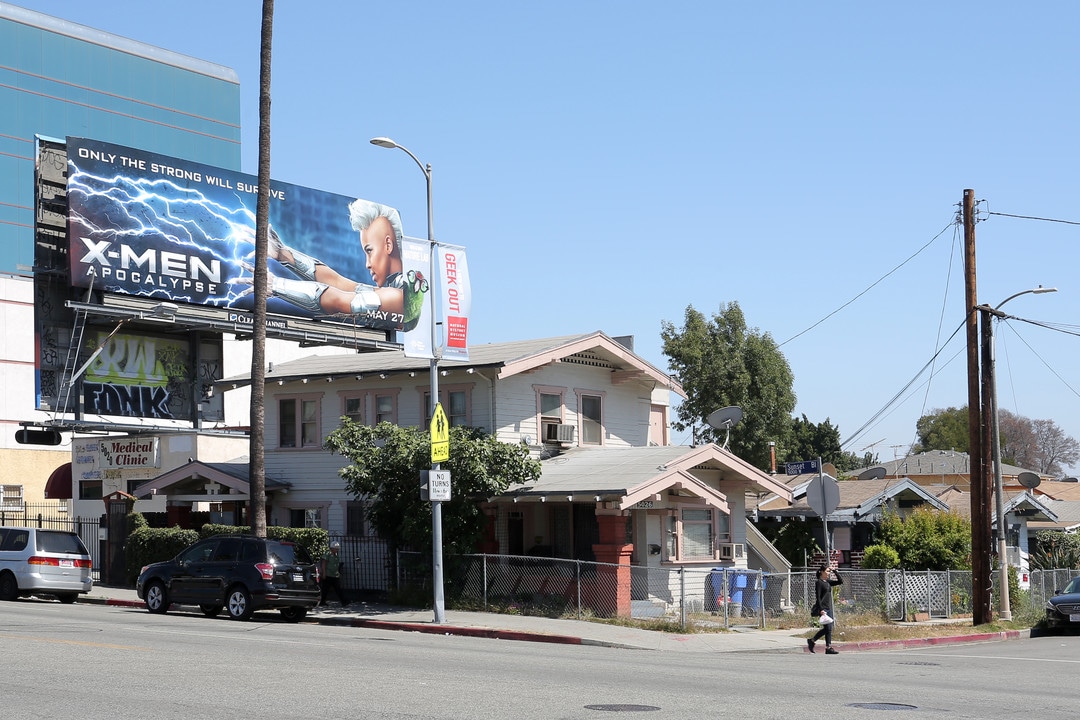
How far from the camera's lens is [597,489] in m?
27.4

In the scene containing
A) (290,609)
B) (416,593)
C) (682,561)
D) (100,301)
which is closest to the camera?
(290,609)

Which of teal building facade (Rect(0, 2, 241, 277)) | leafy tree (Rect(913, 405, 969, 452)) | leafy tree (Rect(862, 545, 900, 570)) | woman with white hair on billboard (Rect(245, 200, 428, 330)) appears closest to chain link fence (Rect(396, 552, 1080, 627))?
leafy tree (Rect(862, 545, 900, 570))

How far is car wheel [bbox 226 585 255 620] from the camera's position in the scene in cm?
2495

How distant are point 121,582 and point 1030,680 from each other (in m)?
25.0

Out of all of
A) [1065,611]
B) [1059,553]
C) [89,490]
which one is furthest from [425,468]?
[1059,553]

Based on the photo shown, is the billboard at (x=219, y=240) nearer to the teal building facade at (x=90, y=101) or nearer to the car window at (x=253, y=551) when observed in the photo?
the car window at (x=253, y=551)

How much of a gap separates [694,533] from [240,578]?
40.5 feet

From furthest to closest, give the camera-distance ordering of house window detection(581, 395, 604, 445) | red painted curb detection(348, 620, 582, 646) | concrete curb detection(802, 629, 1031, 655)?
house window detection(581, 395, 604, 445) → concrete curb detection(802, 629, 1031, 655) → red painted curb detection(348, 620, 582, 646)

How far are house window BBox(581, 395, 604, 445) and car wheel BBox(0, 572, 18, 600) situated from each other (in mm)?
15056

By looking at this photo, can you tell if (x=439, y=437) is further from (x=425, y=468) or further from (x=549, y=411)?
(x=549, y=411)

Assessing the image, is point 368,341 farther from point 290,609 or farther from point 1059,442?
point 1059,442

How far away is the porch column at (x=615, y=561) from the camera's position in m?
26.8

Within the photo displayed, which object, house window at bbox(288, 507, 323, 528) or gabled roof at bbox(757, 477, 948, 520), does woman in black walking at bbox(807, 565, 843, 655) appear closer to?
house window at bbox(288, 507, 323, 528)

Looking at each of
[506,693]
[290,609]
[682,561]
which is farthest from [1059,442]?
[506,693]
